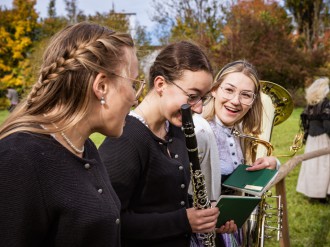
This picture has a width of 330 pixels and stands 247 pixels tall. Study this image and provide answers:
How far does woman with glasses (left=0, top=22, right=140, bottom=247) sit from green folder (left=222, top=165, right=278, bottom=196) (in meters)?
1.15

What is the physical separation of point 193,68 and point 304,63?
25061 mm

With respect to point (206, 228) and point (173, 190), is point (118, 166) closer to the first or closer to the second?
point (173, 190)

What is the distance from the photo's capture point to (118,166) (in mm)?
1805

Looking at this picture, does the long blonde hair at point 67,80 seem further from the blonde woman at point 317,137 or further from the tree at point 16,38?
the tree at point 16,38

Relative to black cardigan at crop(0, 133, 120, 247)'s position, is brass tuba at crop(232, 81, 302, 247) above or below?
below

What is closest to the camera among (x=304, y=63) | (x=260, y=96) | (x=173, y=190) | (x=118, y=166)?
(x=118, y=166)

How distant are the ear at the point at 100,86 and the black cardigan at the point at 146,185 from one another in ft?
1.54

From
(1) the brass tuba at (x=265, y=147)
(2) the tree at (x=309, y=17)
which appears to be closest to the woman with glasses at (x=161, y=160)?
(1) the brass tuba at (x=265, y=147)

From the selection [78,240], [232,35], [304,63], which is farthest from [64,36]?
[304,63]

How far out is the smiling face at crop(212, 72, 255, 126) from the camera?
273cm

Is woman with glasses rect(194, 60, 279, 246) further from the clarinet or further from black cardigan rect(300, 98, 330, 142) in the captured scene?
black cardigan rect(300, 98, 330, 142)

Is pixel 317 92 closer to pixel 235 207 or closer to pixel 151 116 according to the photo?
pixel 235 207

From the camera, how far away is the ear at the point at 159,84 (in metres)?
2.07

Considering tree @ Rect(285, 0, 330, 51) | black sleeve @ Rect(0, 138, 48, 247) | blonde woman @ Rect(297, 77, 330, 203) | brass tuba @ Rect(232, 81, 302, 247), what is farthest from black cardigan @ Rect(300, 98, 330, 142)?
tree @ Rect(285, 0, 330, 51)
